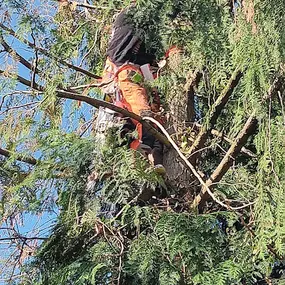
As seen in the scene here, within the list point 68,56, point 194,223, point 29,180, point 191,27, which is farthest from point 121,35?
point 194,223

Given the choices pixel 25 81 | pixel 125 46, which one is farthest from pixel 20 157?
pixel 125 46

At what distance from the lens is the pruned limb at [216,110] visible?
94.4 inches

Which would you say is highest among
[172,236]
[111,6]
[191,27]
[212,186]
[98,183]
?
[111,6]

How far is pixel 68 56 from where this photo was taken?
2779mm

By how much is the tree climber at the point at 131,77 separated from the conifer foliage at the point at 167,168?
0.07 m

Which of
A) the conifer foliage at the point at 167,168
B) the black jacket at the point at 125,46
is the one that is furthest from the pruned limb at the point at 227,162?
the black jacket at the point at 125,46

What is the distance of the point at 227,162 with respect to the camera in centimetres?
255

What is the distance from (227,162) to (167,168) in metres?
0.40

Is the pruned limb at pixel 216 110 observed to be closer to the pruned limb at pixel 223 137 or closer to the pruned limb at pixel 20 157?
the pruned limb at pixel 223 137

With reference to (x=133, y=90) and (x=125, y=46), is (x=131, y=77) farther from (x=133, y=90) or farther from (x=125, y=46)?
(x=125, y=46)

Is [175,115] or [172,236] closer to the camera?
[172,236]

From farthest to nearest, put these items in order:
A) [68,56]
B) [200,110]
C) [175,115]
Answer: [200,110] → [175,115] → [68,56]

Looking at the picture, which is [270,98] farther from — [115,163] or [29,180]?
[29,180]

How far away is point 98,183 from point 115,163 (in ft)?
0.41
